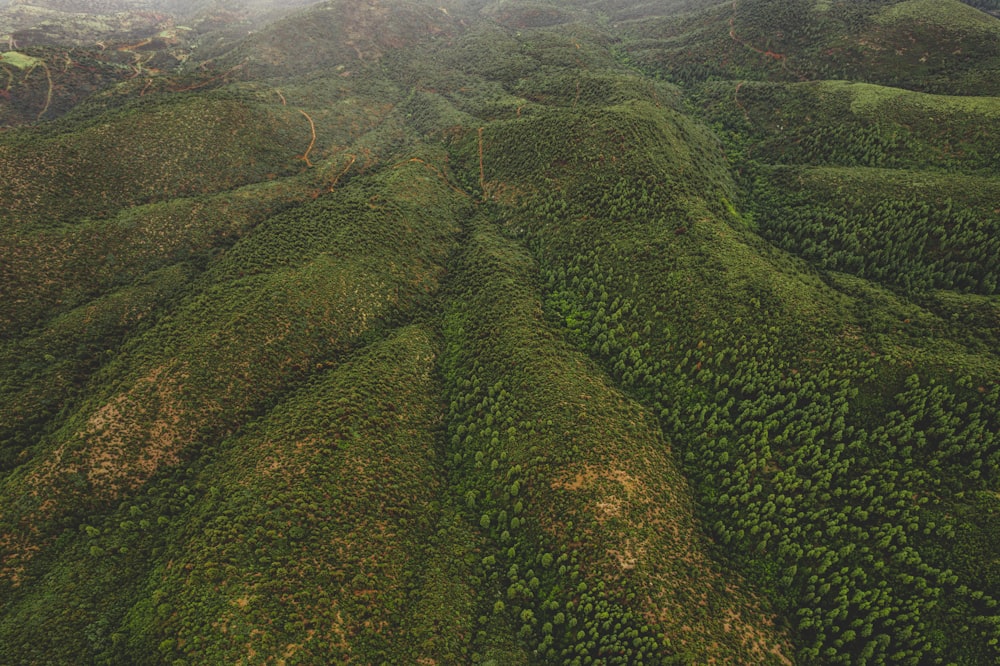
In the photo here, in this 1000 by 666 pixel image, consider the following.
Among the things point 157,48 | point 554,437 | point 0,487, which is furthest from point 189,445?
point 157,48

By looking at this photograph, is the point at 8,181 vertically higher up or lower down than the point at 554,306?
higher up

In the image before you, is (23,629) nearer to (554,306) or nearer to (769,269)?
(554,306)

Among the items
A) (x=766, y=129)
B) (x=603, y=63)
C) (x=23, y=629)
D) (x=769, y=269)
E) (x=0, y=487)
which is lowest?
(x=23, y=629)

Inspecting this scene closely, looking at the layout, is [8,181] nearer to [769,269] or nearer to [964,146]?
[769,269]

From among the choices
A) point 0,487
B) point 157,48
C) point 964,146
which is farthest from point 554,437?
point 157,48

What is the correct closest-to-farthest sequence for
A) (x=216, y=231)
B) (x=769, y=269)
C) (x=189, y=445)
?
(x=189, y=445), (x=769, y=269), (x=216, y=231)

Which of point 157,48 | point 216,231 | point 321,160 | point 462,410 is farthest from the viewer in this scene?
point 157,48

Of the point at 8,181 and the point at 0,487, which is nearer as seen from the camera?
the point at 0,487
